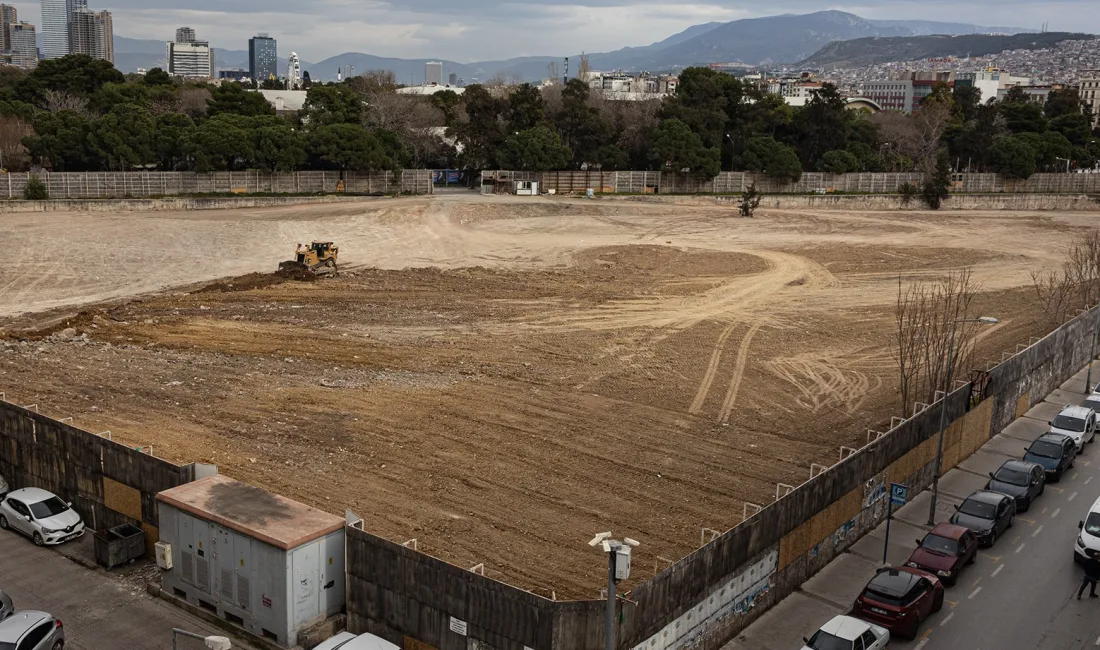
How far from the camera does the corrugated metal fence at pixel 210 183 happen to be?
223ft

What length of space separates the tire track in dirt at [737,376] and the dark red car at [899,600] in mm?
10807

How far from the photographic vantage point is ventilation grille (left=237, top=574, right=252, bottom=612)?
54.9ft

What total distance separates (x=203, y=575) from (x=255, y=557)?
175cm

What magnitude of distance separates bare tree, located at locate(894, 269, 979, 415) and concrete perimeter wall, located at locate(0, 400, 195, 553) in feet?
60.2

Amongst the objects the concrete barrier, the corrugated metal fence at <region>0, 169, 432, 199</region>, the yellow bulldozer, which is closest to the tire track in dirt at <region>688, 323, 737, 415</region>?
the yellow bulldozer

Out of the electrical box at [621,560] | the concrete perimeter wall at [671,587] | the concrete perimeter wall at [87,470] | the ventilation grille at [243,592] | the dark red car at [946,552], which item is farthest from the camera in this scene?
the dark red car at [946,552]

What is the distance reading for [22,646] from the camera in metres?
15.3

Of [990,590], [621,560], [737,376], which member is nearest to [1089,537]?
[990,590]

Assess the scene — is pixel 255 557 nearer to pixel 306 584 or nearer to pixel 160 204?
pixel 306 584

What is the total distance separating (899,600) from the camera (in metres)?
17.6

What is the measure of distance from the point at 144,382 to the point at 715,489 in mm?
18937

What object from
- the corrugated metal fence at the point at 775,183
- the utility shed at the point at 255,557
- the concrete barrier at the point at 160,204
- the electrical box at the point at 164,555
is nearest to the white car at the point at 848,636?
the utility shed at the point at 255,557

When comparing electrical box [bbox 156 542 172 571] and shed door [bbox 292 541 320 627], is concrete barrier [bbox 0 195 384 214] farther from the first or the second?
shed door [bbox 292 541 320 627]

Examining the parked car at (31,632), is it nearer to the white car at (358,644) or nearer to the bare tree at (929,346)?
the white car at (358,644)
